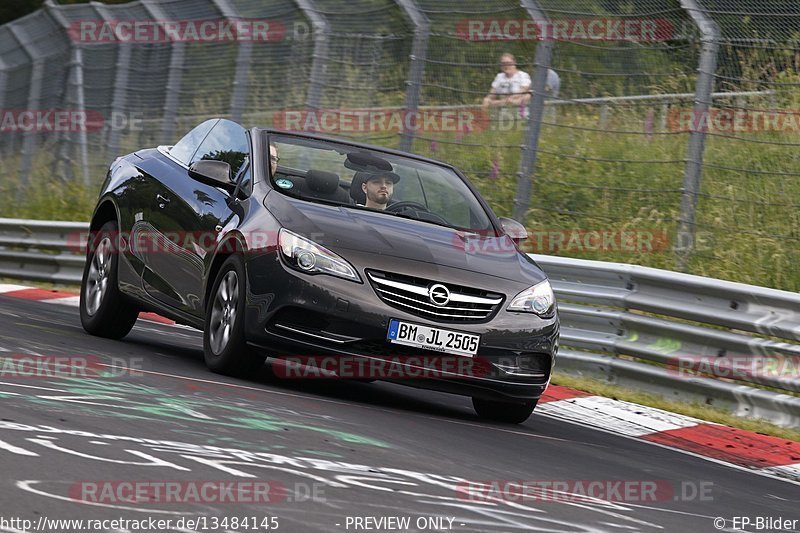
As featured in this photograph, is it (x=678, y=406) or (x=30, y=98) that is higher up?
(x=30, y=98)

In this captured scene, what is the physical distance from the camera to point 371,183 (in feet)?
29.8

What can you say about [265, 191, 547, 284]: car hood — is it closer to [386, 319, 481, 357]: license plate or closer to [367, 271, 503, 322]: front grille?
[367, 271, 503, 322]: front grille

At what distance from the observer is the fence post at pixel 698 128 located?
1199cm

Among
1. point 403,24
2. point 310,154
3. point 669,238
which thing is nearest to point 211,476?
point 310,154

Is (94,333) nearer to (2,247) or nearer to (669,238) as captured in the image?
(669,238)

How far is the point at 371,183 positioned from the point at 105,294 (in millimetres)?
2204

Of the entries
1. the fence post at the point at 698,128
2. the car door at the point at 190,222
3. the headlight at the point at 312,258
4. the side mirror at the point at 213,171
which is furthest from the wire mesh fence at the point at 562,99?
the headlight at the point at 312,258

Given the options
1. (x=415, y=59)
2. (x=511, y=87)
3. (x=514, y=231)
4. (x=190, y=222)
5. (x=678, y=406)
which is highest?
(x=415, y=59)

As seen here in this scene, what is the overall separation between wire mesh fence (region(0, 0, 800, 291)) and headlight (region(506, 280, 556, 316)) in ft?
12.3

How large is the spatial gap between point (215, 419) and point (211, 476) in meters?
1.29

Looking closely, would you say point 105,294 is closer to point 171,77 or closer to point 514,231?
point 514,231

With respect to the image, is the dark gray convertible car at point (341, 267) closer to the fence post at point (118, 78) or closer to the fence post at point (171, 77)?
the fence post at point (171, 77)

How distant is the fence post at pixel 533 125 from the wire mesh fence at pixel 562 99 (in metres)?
0.02

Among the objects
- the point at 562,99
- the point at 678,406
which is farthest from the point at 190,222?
the point at 562,99
